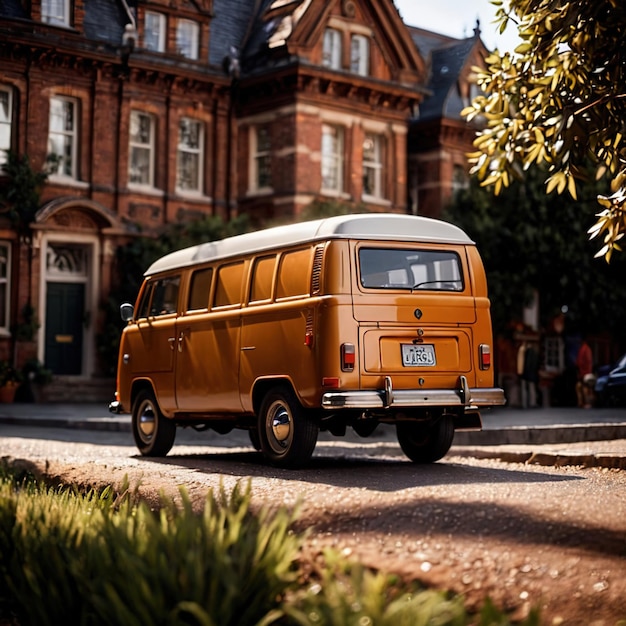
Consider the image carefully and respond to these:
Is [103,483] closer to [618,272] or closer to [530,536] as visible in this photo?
[530,536]

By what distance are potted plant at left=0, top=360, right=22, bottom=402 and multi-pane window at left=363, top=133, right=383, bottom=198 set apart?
11.7m

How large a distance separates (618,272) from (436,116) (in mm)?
7298

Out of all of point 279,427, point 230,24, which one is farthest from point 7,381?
point 279,427

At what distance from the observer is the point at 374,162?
34.7 meters

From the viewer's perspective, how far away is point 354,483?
964 cm

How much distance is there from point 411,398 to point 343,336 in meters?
0.84

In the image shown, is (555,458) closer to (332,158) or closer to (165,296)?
(165,296)

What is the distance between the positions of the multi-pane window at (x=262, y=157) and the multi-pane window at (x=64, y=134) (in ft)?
17.5

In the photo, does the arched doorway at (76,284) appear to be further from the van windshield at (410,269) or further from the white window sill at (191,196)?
the van windshield at (410,269)

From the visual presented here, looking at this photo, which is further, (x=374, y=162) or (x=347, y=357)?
(x=374, y=162)

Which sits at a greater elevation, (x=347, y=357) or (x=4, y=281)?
(x=4, y=281)

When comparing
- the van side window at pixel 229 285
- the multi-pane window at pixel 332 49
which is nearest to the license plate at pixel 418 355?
the van side window at pixel 229 285

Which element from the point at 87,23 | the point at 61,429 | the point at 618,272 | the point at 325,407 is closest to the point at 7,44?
the point at 87,23

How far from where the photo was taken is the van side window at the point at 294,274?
434 inches
